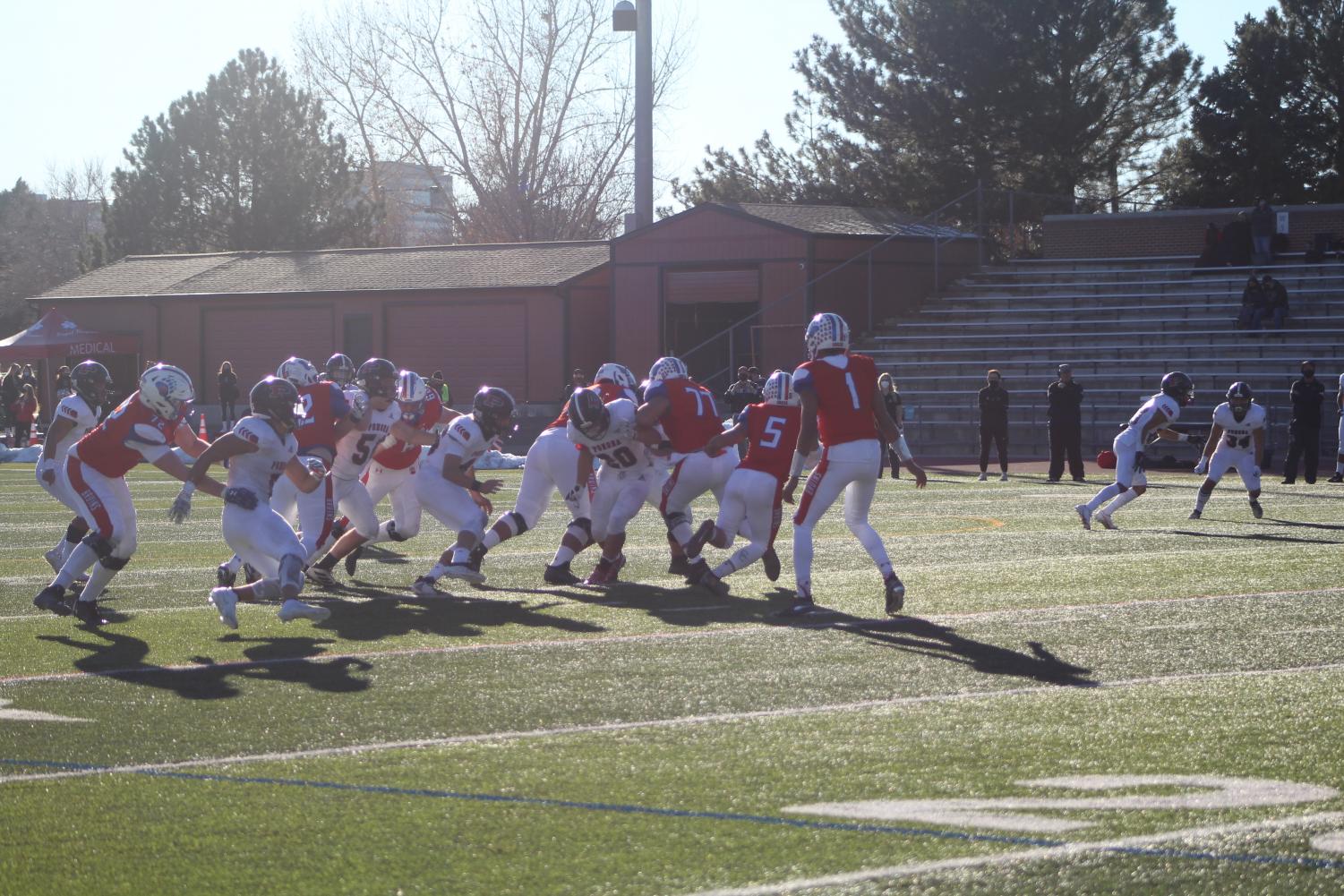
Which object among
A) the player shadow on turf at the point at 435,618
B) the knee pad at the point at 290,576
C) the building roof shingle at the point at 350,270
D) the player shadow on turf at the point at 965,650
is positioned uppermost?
the building roof shingle at the point at 350,270

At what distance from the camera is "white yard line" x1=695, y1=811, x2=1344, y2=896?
4.69 meters

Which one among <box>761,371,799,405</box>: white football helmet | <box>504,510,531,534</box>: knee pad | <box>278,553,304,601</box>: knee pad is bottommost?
<box>278,553,304,601</box>: knee pad

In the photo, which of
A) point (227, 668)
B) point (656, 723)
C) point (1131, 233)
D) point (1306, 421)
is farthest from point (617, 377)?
point (1131, 233)

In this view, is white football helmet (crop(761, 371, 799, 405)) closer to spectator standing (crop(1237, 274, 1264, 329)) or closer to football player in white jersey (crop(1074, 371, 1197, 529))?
football player in white jersey (crop(1074, 371, 1197, 529))

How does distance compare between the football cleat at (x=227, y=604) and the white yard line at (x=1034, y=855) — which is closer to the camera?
the white yard line at (x=1034, y=855)

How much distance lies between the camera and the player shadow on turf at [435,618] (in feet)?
32.2

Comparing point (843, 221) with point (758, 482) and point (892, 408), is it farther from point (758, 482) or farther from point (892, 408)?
point (758, 482)

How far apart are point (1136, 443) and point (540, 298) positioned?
2522 cm

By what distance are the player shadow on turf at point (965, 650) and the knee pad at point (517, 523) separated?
9.02 ft

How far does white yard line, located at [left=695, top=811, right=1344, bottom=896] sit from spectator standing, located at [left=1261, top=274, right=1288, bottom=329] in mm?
29540

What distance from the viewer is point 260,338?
1743 inches

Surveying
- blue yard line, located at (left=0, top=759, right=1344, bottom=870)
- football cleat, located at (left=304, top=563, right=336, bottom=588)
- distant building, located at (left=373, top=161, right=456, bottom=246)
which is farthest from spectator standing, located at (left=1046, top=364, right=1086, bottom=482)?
distant building, located at (left=373, top=161, right=456, bottom=246)

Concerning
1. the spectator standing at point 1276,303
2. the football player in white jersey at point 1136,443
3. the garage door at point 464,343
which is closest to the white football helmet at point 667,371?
the football player in white jersey at point 1136,443

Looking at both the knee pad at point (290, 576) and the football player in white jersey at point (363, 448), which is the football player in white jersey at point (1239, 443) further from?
the knee pad at point (290, 576)
